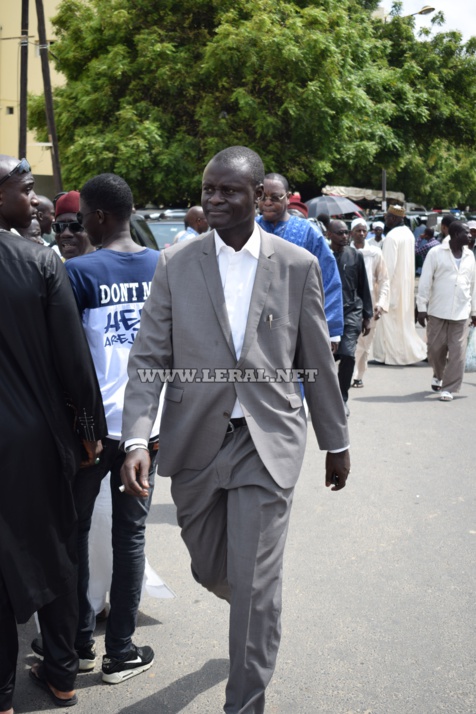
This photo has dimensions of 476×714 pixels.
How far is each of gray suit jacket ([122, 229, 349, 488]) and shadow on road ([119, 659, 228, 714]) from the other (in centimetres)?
96

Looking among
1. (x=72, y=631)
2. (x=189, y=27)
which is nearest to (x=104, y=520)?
(x=72, y=631)

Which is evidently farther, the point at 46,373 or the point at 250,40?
the point at 250,40

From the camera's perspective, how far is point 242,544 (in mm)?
3209

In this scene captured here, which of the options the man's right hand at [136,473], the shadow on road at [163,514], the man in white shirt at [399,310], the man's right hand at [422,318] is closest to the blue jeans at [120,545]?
the man's right hand at [136,473]

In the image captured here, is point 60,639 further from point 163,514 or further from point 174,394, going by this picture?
point 163,514

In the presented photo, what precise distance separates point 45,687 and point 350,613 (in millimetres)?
1520

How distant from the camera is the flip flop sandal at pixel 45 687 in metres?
3.54

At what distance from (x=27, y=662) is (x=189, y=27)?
67.2 ft

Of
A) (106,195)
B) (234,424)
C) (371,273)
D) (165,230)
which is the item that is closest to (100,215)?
(106,195)

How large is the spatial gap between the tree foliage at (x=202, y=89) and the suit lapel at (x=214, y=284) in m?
17.7

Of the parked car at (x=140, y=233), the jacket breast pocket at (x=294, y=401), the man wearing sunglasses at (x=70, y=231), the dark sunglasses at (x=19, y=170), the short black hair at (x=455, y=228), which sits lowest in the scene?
the parked car at (x=140, y=233)

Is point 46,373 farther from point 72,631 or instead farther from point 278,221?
point 278,221

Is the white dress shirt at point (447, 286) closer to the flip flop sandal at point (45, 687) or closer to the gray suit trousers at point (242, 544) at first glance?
the gray suit trousers at point (242, 544)

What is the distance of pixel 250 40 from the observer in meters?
20.3
